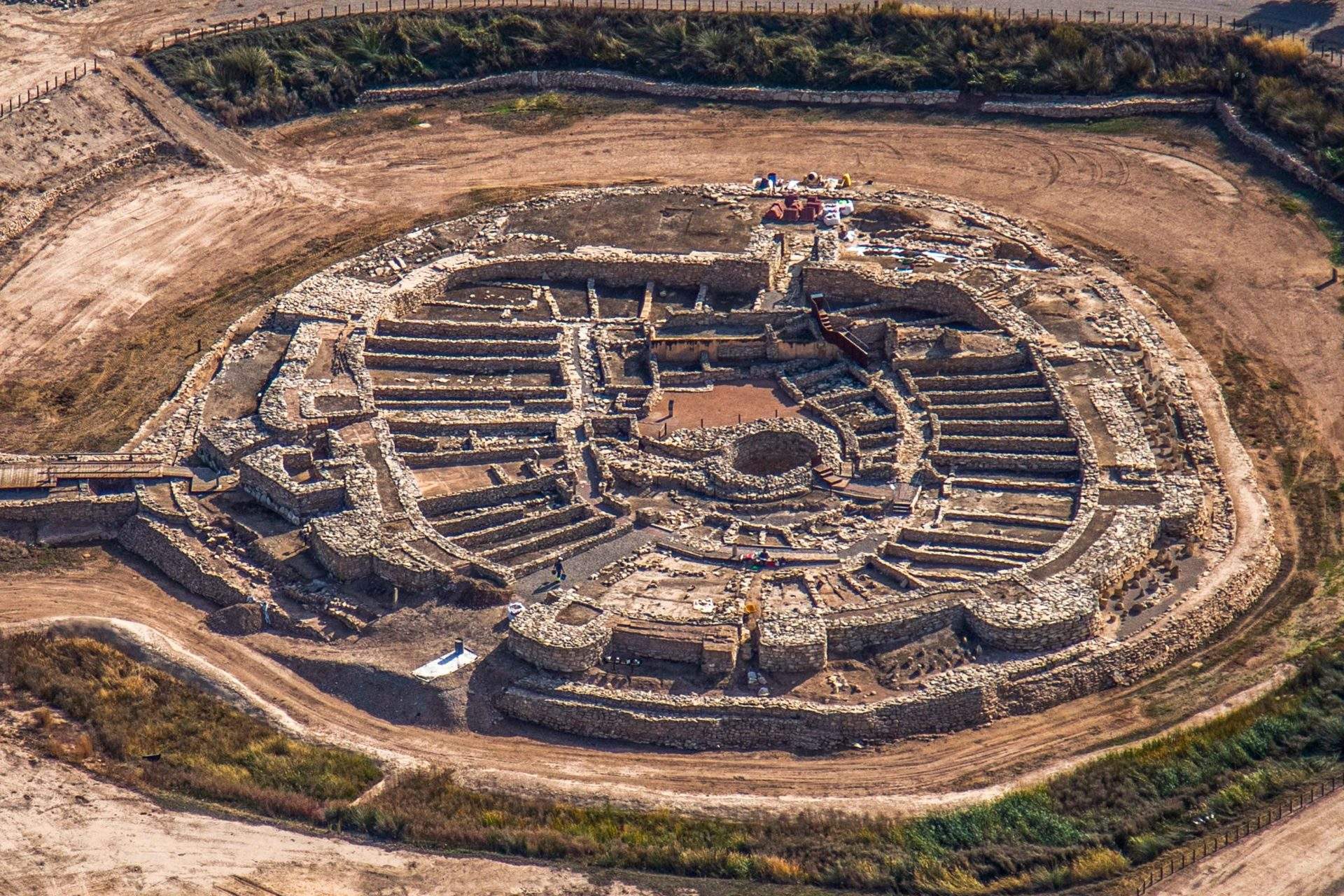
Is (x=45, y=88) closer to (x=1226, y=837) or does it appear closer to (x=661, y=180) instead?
(x=661, y=180)

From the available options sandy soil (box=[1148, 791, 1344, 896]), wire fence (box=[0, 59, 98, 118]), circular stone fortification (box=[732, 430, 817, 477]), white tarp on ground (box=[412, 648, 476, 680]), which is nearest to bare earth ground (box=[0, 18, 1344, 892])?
wire fence (box=[0, 59, 98, 118])

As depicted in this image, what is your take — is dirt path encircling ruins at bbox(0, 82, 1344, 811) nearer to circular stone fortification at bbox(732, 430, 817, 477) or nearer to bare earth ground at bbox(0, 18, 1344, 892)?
bare earth ground at bbox(0, 18, 1344, 892)

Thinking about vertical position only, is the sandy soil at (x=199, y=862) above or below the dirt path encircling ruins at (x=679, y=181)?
below

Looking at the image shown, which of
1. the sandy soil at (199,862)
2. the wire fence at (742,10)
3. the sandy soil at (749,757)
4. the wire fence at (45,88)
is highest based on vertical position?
the wire fence at (742,10)

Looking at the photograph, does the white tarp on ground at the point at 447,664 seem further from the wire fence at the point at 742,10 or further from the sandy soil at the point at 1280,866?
the wire fence at the point at 742,10

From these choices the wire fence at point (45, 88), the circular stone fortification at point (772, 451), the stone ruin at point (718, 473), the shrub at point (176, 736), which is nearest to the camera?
the shrub at point (176, 736)

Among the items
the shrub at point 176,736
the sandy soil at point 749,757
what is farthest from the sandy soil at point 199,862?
the sandy soil at point 749,757
